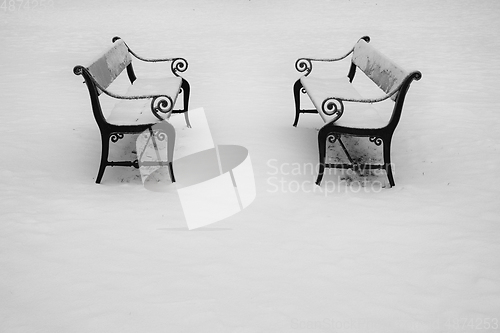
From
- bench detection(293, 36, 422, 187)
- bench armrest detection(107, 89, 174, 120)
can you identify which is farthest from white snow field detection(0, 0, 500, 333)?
bench armrest detection(107, 89, 174, 120)

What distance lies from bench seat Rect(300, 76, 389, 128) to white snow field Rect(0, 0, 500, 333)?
0.61m

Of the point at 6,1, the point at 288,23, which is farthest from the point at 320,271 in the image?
the point at 6,1

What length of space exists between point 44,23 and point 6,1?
5.46m

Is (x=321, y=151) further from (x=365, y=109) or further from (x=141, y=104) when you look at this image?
(x=141, y=104)

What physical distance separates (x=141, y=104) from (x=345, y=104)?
238 centimetres

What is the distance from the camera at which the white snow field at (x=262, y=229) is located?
9.43ft

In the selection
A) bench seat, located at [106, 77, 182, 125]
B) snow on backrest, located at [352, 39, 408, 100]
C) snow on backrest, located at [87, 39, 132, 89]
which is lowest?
bench seat, located at [106, 77, 182, 125]

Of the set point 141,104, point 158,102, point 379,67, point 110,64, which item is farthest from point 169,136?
point 379,67

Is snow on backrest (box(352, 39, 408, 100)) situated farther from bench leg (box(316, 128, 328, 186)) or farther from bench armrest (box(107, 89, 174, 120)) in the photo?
bench armrest (box(107, 89, 174, 120))

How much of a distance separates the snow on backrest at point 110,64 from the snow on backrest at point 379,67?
2.95 m

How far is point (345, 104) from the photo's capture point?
5348 millimetres

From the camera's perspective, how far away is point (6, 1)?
57.3 feet

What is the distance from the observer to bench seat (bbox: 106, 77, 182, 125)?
4598 mm

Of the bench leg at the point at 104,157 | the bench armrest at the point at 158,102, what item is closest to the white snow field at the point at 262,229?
the bench leg at the point at 104,157
